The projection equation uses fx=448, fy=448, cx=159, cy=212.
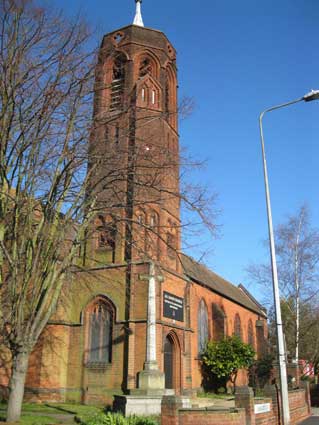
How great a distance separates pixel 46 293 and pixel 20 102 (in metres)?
5.16

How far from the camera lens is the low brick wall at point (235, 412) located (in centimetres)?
1102

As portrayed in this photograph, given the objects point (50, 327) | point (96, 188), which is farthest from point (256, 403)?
point (50, 327)

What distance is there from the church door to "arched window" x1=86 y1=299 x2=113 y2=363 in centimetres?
310

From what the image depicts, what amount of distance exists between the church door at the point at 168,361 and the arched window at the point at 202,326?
18.4 ft

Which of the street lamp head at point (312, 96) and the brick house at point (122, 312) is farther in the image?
the brick house at point (122, 312)

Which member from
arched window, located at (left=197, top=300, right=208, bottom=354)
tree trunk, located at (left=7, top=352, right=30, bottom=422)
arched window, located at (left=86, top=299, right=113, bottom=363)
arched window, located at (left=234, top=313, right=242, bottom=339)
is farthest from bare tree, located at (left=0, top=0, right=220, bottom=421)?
arched window, located at (left=234, top=313, right=242, bottom=339)

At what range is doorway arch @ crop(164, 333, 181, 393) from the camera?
73.2 ft

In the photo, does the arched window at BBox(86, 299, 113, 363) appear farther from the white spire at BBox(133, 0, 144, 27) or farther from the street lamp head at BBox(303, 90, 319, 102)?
the white spire at BBox(133, 0, 144, 27)

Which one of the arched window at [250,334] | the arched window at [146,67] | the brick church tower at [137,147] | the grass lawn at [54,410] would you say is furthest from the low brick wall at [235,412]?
the arched window at [250,334]

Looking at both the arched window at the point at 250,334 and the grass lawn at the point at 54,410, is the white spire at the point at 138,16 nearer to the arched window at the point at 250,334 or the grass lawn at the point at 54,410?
the grass lawn at the point at 54,410

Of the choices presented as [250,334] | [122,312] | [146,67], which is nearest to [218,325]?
[250,334]

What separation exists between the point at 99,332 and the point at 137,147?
36.6ft

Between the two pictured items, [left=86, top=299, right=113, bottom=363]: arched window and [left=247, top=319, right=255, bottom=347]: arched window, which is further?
[left=247, top=319, right=255, bottom=347]: arched window

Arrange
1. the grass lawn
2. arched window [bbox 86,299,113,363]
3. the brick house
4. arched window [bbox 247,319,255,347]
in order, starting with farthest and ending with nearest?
1. arched window [bbox 247,319,255,347]
2. arched window [bbox 86,299,113,363]
3. the brick house
4. the grass lawn
